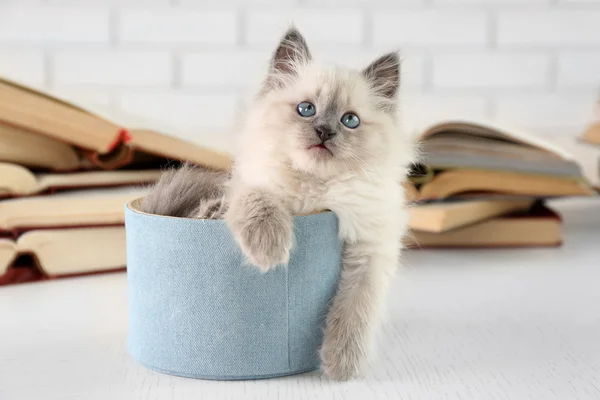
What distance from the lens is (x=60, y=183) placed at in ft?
4.00

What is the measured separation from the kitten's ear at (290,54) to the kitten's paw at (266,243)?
20cm

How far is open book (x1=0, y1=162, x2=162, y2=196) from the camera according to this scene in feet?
3.83

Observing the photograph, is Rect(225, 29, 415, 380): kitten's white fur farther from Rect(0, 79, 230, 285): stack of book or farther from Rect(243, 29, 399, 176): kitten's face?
Rect(0, 79, 230, 285): stack of book

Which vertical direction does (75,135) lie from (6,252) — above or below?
above

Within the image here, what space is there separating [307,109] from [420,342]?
0.30 m

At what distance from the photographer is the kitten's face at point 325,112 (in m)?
0.78

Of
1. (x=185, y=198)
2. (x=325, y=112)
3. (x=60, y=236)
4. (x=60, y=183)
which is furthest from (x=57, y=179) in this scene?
(x=325, y=112)

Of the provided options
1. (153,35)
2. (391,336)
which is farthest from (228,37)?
(391,336)

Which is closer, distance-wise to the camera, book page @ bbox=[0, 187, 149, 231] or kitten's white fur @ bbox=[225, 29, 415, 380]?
kitten's white fur @ bbox=[225, 29, 415, 380]

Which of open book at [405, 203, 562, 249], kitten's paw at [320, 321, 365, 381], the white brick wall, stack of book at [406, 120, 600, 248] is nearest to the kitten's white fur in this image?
kitten's paw at [320, 321, 365, 381]

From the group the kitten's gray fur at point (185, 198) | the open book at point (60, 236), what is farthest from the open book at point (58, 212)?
the kitten's gray fur at point (185, 198)

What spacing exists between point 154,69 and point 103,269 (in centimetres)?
66

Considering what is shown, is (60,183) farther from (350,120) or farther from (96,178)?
(350,120)

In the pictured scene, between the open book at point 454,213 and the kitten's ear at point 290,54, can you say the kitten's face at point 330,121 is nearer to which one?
the kitten's ear at point 290,54
